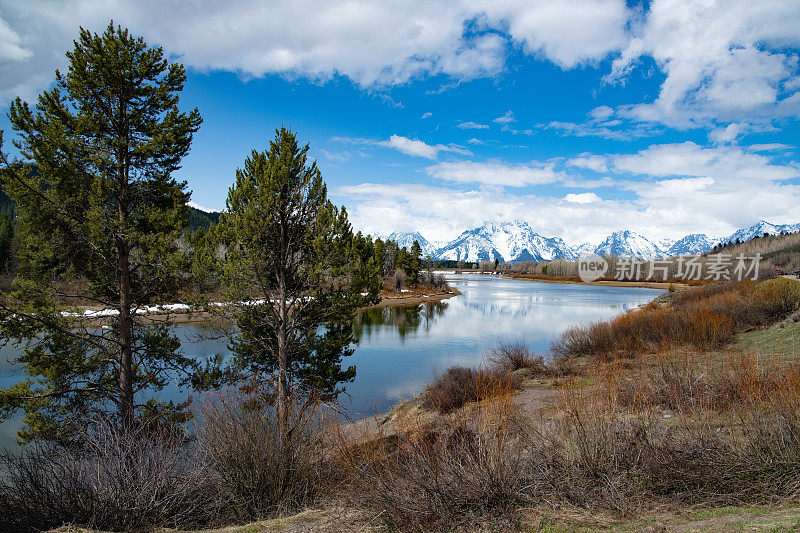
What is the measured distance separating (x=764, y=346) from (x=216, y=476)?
18545 mm

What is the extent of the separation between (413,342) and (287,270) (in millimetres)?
19557

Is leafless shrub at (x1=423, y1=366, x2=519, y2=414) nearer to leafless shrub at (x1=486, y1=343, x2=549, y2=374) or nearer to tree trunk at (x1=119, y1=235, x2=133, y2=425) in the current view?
leafless shrub at (x1=486, y1=343, x2=549, y2=374)

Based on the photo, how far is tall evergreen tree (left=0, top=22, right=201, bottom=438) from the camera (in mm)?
10953

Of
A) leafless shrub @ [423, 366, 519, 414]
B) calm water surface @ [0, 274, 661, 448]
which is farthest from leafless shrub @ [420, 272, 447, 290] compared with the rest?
leafless shrub @ [423, 366, 519, 414]

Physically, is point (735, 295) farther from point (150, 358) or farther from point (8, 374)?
point (8, 374)

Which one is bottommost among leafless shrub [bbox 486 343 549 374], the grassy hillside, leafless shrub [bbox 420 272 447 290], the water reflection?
the water reflection

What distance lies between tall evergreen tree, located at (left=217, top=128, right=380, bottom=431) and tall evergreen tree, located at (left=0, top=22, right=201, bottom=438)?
1999 mm

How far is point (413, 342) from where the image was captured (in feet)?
105

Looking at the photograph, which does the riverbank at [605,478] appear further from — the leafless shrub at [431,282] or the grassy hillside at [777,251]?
the grassy hillside at [777,251]

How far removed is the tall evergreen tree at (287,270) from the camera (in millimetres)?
13422

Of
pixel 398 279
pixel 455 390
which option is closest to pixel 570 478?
pixel 455 390

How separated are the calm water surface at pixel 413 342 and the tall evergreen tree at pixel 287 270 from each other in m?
2.08

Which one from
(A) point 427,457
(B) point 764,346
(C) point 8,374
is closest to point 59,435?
(A) point 427,457

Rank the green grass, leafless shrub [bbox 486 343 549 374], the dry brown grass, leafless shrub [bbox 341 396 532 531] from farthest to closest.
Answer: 1. leafless shrub [bbox 486 343 549 374]
2. the dry brown grass
3. the green grass
4. leafless shrub [bbox 341 396 532 531]
